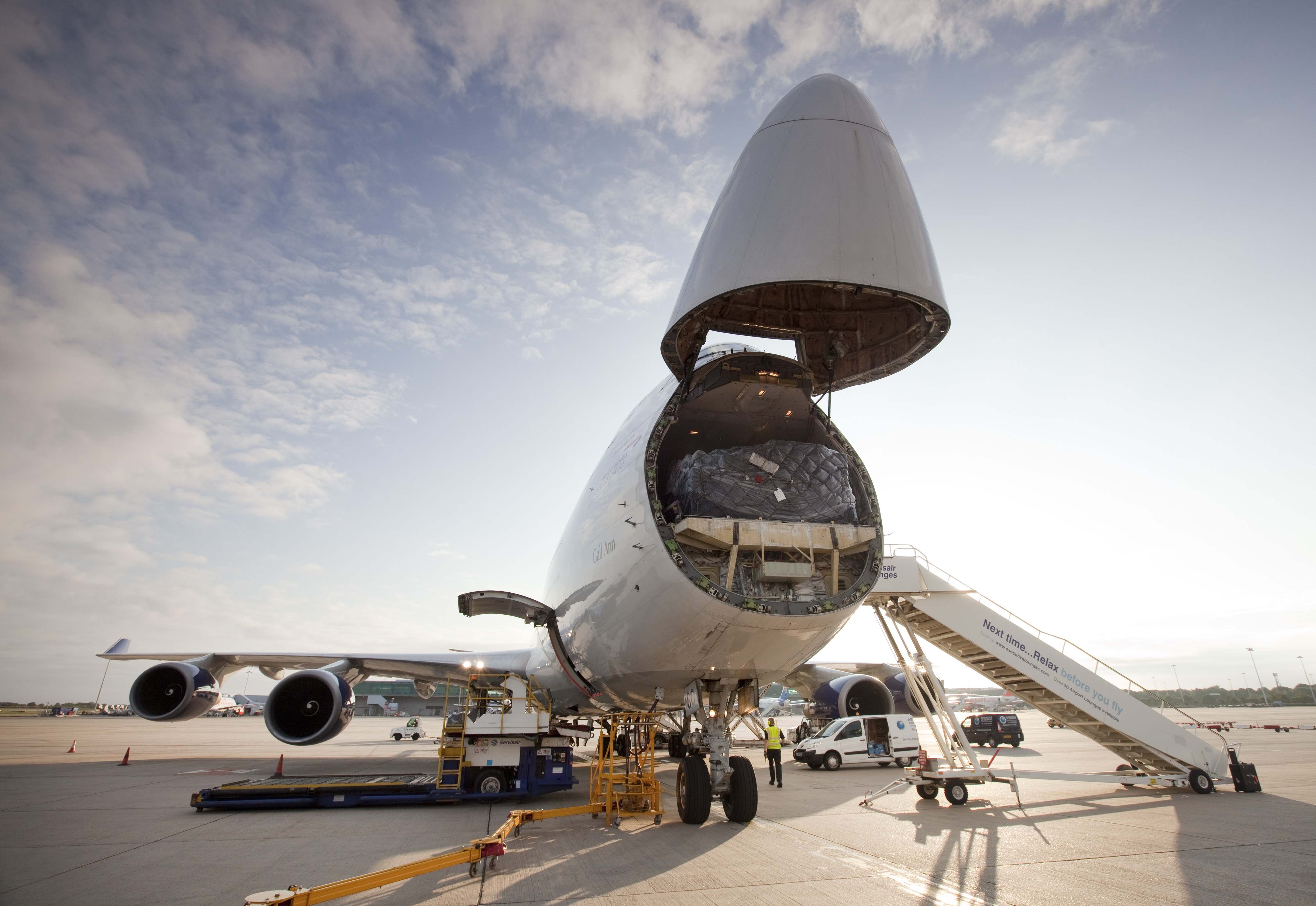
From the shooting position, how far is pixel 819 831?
7883mm

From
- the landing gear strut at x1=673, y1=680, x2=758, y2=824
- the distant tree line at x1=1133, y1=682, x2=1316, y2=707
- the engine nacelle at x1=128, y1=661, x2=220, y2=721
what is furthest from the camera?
the distant tree line at x1=1133, y1=682, x2=1316, y2=707

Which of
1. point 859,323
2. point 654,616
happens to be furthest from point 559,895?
point 859,323

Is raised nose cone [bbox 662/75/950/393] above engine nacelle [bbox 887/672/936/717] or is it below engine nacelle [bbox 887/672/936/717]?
above

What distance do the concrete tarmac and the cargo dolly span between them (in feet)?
1.51

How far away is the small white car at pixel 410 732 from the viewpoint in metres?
30.0

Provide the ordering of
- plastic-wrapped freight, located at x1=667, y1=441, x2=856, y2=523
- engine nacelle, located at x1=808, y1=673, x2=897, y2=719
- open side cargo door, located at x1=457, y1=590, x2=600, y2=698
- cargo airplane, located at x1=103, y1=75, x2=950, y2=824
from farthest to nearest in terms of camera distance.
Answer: engine nacelle, located at x1=808, y1=673, x2=897, y2=719 < open side cargo door, located at x1=457, y1=590, x2=600, y2=698 < plastic-wrapped freight, located at x1=667, y1=441, x2=856, y2=523 < cargo airplane, located at x1=103, y1=75, x2=950, y2=824

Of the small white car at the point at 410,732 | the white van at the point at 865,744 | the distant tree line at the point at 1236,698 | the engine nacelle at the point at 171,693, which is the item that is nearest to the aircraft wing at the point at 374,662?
the engine nacelle at the point at 171,693

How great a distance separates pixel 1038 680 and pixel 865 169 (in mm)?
9453

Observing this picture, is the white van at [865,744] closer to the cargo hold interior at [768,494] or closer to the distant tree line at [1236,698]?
the cargo hold interior at [768,494]

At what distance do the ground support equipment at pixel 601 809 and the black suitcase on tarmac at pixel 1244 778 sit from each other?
9123 mm

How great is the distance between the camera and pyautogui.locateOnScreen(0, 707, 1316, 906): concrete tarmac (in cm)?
520

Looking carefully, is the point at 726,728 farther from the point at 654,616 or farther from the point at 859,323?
the point at 859,323

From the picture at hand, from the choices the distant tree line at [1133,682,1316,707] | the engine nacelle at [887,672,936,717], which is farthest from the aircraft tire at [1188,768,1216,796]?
the distant tree line at [1133,682,1316,707]

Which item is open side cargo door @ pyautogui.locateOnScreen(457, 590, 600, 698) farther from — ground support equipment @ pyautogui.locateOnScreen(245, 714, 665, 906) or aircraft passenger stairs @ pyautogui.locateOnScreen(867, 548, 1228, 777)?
aircraft passenger stairs @ pyautogui.locateOnScreen(867, 548, 1228, 777)
